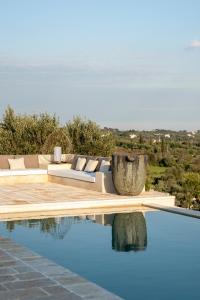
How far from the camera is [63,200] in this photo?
36.0 feet

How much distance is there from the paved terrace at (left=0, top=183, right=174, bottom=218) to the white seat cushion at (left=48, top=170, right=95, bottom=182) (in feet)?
1.11

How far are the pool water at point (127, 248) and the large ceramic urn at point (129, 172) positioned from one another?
4.51 ft

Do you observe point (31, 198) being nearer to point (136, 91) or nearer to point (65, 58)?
point (65, 58)

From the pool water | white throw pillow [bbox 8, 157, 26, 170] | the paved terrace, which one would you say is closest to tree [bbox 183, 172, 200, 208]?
white throw pillow [bbox 8, 157, 26, 170]

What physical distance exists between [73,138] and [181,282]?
16029mm

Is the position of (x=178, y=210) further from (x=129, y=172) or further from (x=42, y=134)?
(x=42, y=134)

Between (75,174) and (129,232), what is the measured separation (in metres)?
5.26

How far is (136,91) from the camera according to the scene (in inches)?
1081

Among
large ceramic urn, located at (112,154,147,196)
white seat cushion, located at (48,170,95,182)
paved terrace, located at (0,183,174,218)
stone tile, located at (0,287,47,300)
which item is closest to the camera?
stone tile, located at (0,287,47,300)

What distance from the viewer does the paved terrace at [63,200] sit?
34.1ft

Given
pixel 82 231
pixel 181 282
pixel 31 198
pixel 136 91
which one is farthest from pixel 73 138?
pixel 181 282

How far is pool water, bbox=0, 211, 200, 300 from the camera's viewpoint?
5688 mm

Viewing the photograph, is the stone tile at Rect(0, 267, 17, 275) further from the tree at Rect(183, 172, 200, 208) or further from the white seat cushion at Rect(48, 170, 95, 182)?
the tree at Rect(183, 172, 200, 208)

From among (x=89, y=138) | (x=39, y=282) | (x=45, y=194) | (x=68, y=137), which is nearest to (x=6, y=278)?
(x=39, y=282)
